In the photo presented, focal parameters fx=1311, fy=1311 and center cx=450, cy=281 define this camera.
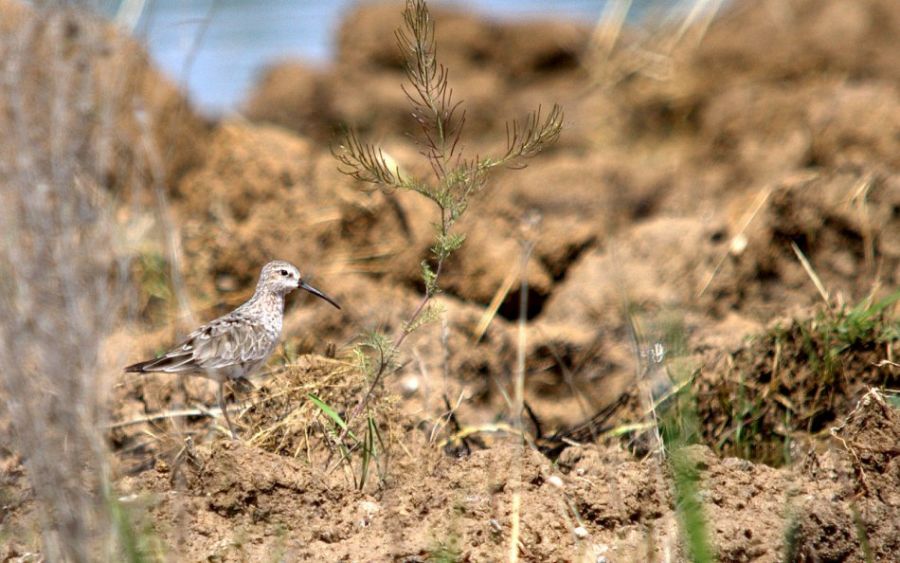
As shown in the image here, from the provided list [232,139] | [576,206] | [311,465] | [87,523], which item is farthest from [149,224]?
[87,523]

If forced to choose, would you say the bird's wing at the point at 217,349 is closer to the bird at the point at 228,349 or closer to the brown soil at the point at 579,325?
the bird at the point at 228,349

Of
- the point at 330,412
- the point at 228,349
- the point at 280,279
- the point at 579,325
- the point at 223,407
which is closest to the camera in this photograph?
the point at 330,412

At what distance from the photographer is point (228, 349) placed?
5617 mm

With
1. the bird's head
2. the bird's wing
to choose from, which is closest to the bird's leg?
the bird's wing

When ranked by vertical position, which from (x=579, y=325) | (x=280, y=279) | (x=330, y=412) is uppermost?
(x=579, y=325)

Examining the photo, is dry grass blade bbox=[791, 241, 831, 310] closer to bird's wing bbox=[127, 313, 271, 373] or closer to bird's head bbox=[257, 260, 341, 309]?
bird's head bbox=[257, 260, 341, 309]

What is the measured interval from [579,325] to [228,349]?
8.26 ft

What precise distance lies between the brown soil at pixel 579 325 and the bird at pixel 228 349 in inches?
6.3

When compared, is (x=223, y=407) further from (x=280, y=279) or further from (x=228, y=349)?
(x=280, y=279)

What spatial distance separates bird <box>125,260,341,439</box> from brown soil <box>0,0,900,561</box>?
6.3 inches

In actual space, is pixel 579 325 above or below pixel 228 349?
above

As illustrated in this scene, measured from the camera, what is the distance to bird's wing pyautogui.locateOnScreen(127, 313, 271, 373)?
5.53 m

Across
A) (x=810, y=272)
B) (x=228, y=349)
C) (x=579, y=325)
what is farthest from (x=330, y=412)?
(x=810, y=272)

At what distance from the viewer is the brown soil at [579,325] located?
454 cm
